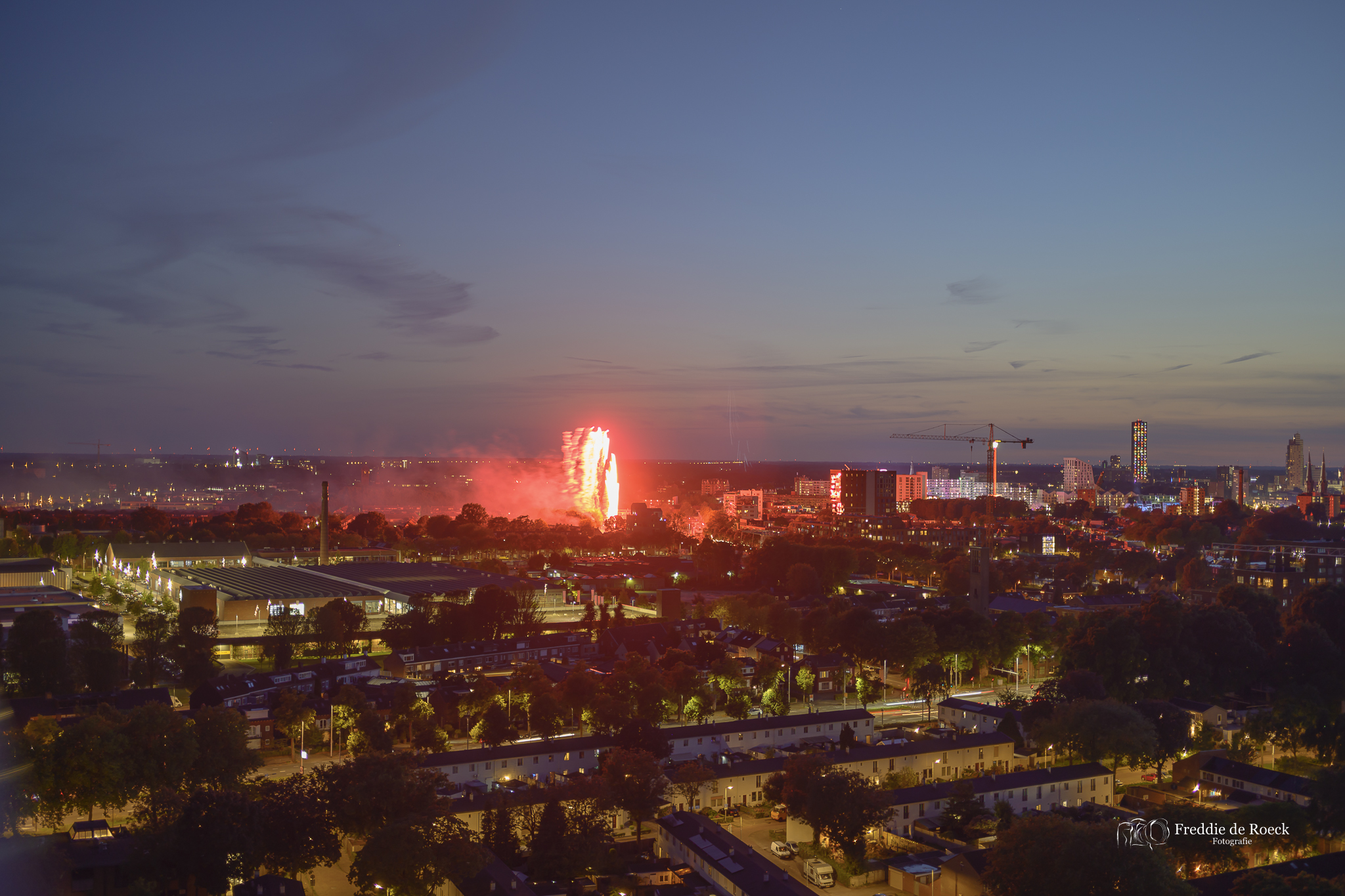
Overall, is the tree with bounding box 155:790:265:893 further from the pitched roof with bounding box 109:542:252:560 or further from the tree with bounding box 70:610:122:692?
the pitched roof with bounding box 109:542:252:560

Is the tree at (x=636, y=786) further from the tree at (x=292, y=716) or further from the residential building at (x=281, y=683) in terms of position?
the residential building at (x=281, y=683)

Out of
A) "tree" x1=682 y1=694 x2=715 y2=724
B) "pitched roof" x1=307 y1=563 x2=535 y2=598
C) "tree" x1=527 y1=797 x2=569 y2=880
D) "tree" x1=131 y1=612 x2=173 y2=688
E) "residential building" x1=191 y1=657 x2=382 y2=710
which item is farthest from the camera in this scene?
"pitched roof" x1=307 y1=563 x2=535 y2=598

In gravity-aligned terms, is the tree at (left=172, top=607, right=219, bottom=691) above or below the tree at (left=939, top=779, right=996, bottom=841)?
above

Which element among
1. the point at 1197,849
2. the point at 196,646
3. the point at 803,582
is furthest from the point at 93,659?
the point at 803,582

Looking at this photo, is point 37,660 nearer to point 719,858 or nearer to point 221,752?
point 221,752

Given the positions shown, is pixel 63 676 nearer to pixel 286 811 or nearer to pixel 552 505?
pixel 286 811

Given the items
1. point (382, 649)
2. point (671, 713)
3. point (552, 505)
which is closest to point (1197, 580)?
point (671, 713)

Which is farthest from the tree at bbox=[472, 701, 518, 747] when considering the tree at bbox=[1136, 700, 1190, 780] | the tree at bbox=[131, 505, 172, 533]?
the tree at bbox=[131, 505, 172, 533]

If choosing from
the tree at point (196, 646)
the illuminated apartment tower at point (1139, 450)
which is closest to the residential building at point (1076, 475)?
the illuminated apartment tower at point (1139, 450)

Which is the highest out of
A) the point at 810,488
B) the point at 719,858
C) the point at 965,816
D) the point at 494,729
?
the point at 810,488
